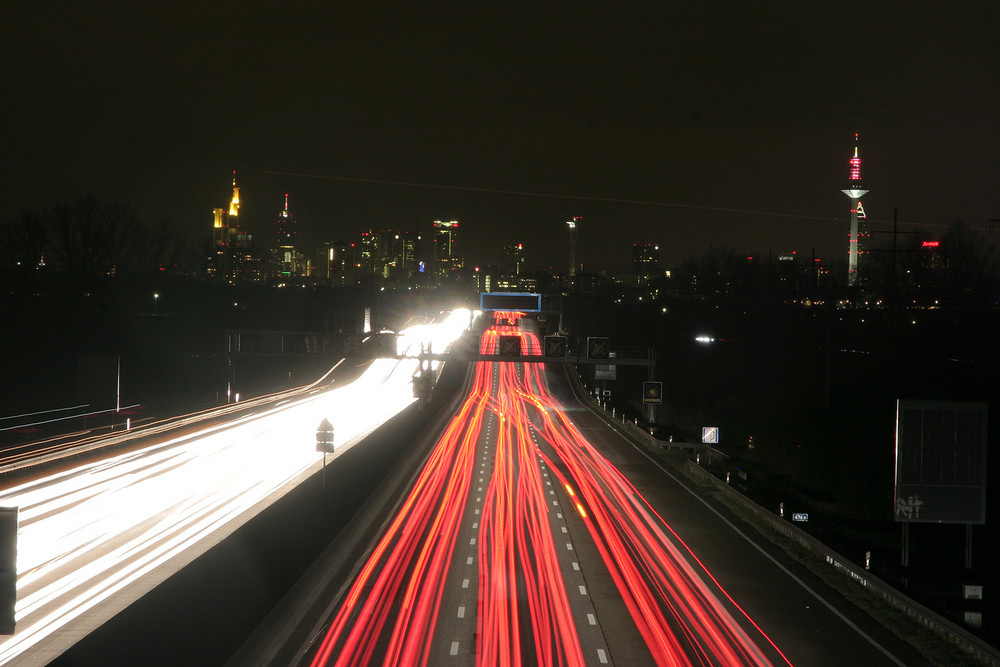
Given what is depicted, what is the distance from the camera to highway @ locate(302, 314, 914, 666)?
42.7 feet

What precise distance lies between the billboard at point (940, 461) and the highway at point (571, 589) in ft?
12.7

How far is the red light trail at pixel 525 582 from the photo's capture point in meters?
12.9

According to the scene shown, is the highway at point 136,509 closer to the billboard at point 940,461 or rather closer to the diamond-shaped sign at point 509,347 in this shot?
the diamond-shaped sign at point 509,347

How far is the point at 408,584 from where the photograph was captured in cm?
1644

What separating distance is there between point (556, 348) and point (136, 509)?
2591 centimetres

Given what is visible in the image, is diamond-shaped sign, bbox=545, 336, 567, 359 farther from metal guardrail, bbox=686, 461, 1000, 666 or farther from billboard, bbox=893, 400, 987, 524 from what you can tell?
billboard, bbox=893, 400, 987, 524

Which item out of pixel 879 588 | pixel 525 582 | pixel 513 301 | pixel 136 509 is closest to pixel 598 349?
pixel 513 301

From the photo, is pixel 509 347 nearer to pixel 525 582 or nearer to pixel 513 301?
pixel 513 301

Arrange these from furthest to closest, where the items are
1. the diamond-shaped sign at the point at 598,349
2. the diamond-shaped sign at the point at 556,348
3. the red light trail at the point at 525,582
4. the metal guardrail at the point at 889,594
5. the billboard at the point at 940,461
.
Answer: the diamond-shaped sign at the point at 598,349, the diamond-shaped sign at the point at 556,348, the billboard at the point at 940,461, the metal guardrail at the point at 889,594, the red light trail at the point at 525,582

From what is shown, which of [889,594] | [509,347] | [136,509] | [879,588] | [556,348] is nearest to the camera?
[889,594]

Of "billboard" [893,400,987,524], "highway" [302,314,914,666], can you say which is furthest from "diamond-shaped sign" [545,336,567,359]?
"billboard" [893,400,987,524]

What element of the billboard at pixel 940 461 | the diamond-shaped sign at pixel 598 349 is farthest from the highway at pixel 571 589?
the diamond-shaped sign at pixel 598 349

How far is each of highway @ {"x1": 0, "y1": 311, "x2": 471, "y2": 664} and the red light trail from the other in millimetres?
3794

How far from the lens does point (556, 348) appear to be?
45219mm
